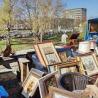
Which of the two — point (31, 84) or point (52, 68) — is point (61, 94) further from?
point (52, 68)

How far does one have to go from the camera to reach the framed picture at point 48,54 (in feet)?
27.7

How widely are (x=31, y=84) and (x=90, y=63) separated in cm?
219

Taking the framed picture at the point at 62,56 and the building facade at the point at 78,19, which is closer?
the framed picture at the point at 62,56

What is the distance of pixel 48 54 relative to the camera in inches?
339

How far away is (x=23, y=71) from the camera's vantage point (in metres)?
8.27

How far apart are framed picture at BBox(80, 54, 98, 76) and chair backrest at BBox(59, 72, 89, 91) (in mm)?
1289

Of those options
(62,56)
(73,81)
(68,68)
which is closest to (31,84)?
(73,81)

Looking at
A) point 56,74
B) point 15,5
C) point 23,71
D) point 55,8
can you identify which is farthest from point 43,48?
point 55,8

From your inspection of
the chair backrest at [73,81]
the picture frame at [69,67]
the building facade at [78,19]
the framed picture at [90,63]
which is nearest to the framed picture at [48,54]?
the picture frame at [69,67]

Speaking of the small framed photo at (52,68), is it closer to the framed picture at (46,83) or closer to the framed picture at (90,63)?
the framed picture at (90,63)

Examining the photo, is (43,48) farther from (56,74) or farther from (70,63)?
(56,74)

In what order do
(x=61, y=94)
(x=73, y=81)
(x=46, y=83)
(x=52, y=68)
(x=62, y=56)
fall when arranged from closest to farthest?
(x=61, y=94) → (x=46, y=83) → (x=73, y=81) → (x=52, y=68) → (x=62, y=56)

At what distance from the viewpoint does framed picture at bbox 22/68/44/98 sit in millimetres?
6751

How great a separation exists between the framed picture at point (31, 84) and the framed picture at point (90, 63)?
1631mm
